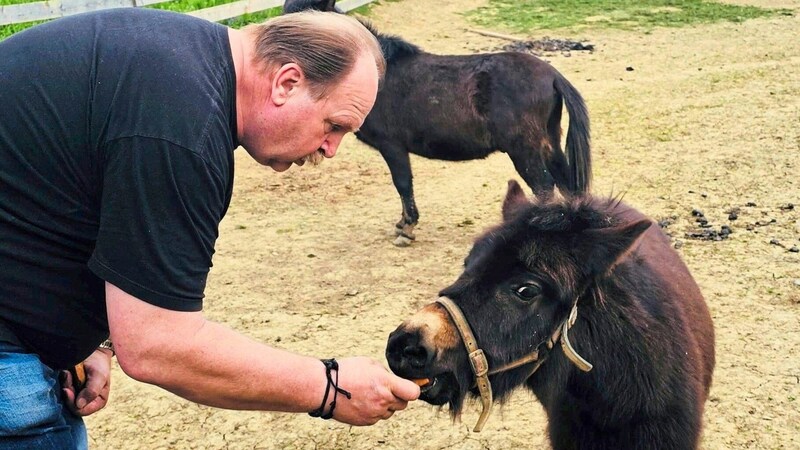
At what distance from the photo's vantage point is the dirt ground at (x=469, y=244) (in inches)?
159

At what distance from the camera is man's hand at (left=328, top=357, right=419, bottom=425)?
211 cm

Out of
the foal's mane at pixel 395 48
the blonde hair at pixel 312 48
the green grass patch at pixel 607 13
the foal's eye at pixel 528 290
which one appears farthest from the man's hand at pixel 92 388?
the green grass patch at pixel 607 13

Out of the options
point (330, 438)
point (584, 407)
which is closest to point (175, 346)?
point (584, 407)

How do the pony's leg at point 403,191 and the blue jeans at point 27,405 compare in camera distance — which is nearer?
the blue jeans at point 27,405

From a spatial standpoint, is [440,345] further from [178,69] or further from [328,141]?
[178,69]

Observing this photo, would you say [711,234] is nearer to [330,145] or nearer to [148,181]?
[330,145]

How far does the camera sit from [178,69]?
5.99ft

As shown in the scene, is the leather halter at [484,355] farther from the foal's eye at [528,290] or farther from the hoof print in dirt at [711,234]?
the hoof print in dirt at [711,234]

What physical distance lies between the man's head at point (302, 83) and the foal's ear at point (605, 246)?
3.03 feet

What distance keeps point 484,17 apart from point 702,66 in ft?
17.5

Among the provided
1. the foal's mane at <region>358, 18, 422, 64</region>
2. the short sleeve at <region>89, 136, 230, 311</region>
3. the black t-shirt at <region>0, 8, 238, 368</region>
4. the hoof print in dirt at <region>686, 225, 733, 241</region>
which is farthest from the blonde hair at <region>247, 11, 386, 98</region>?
the foal's mane at <region>358, 18, 422, 64</region>

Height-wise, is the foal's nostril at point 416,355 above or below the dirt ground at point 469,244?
above

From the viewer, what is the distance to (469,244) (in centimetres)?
639

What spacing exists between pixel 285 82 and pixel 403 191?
4749mm
